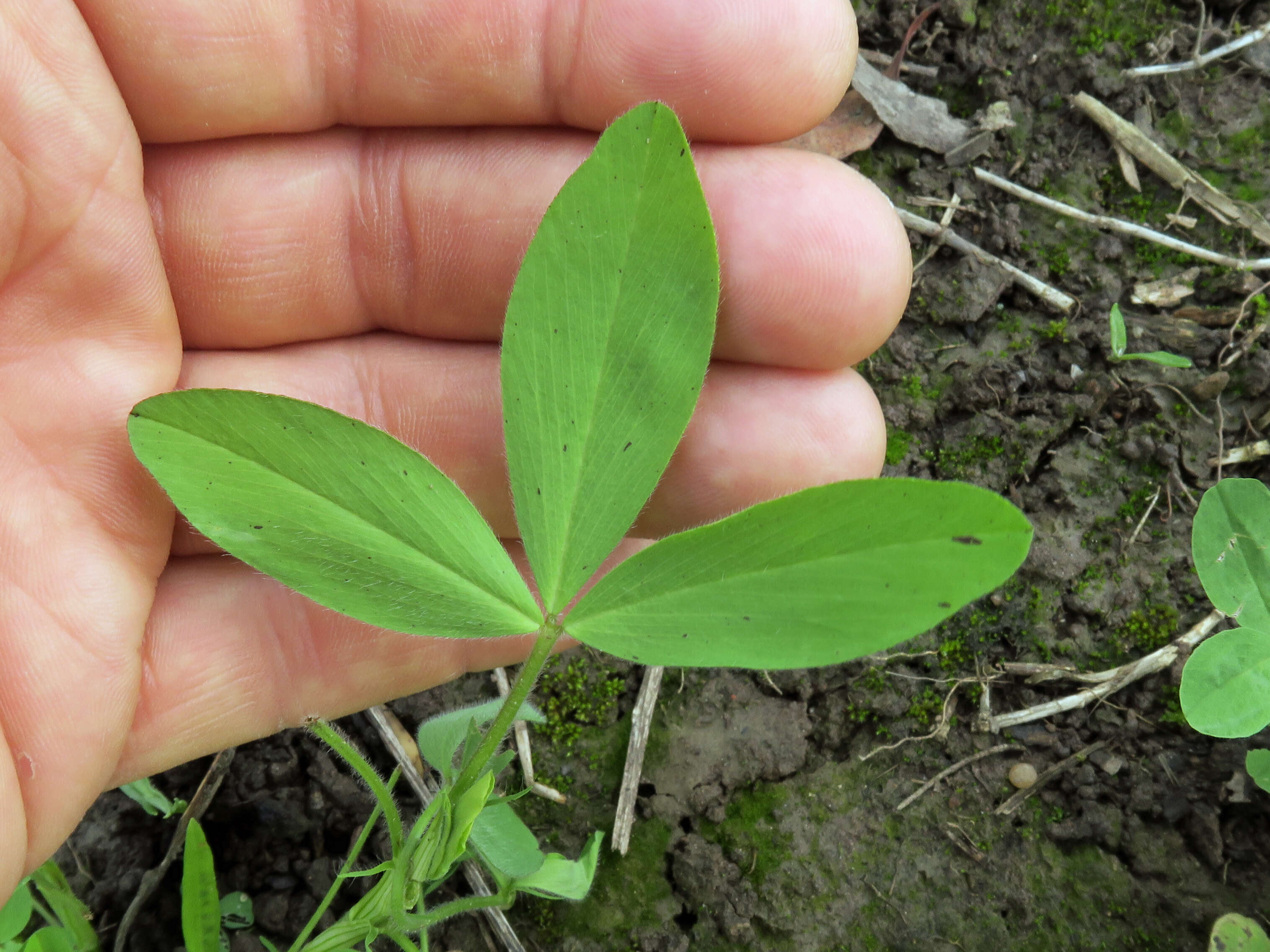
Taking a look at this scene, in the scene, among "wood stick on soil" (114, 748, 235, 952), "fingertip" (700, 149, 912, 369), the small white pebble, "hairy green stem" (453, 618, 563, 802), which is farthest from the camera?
the small white pebble

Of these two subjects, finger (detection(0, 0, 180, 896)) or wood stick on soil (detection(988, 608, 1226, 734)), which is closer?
finger (detection(0, 0, 180, 896))

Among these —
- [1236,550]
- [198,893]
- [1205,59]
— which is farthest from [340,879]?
[1205,59]

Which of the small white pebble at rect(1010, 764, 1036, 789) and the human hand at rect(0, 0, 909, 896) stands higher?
the human hand at rect(0, 0, 909, 896)

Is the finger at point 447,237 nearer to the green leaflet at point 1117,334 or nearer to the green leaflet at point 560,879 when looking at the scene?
the green leaflet at point 1117,334

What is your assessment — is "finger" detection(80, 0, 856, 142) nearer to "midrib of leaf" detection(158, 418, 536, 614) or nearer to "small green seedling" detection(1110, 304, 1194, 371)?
"midrib of leaf" detection(158, 418, 536, 614)

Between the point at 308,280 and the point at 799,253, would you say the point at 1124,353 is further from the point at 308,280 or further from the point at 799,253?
the point at 308,280

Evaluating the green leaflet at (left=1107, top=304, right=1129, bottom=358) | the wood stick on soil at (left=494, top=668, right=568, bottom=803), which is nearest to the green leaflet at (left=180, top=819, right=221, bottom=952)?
the wood stick on soil at (left=494, top=668, right=568, bottom=803)
